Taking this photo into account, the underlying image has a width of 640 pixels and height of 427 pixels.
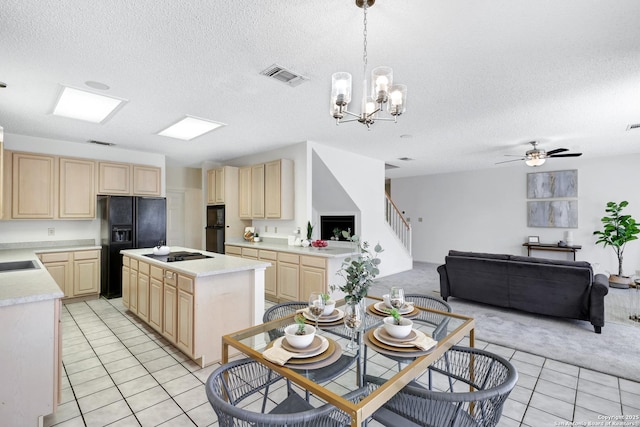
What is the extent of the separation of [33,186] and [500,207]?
9.22 m

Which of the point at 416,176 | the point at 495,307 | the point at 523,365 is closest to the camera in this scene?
the point at 523,365

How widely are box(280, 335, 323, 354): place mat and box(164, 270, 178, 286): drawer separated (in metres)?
1.86

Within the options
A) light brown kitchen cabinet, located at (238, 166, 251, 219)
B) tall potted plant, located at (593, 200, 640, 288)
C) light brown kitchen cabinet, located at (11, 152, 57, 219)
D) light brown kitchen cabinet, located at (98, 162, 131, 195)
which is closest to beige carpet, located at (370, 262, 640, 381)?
tall potted plant, located at (593, 200, 640, 288)

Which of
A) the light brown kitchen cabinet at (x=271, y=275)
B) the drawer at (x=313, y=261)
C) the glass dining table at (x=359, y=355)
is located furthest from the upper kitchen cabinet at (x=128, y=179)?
the glass dining table at (x=359, y=355)

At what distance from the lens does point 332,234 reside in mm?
6629

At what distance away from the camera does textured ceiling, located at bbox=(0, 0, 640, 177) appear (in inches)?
73.9

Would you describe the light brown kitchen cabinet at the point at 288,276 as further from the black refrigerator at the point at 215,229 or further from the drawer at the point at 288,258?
the black refrigerator at the point at 215,229

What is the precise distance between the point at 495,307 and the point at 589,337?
3.85 ft

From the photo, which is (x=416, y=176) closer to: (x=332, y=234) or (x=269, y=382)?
(x=332, y=234)

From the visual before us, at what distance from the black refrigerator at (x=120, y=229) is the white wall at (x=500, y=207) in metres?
6.78

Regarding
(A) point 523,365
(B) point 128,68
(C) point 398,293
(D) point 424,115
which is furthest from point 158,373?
(D) point 424,115

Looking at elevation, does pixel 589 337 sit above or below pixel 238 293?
below

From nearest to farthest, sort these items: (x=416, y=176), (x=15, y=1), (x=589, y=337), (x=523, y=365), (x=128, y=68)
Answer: (x=15, y=1), (x=128, y=68), (x=523, y=365), (x=589, y=337), (x=416, y=176)

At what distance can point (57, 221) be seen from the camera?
498 centimetres
